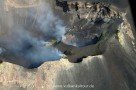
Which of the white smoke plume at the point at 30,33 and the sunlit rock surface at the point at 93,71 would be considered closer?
the sunlit rock surface at the point at 93,71

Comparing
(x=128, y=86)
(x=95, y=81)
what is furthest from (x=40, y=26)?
(x=128, y=86)

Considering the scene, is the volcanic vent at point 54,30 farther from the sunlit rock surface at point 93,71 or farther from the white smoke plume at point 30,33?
the sunlit rock surface at point 93,71

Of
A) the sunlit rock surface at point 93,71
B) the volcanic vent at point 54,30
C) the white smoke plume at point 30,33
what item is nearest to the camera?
the sunlit rock surface at point 93,71

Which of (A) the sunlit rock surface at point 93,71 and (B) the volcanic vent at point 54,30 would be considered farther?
(B) the volcanic vent at point 54,30

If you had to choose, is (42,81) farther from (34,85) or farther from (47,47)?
(47,47)

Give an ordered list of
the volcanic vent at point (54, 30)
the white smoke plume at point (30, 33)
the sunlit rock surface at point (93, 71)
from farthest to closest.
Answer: the white smoke plume at point (30, 33) → the volcanic vent at point (54, 30) → the sunlit rock surface at point (93, 71)

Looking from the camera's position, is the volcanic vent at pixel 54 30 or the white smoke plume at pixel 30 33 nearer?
the volcanic vent at pixel 54 30

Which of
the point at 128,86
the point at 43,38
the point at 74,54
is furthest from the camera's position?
the point at 43,38

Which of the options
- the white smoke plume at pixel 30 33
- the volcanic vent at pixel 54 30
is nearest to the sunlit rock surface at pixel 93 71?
the volcanic vent at pixel 54 30

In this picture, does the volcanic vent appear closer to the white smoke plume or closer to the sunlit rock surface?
the white smoke plume
